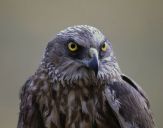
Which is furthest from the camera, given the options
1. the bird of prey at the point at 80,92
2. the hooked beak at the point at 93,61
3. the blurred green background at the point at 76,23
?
the blurred green background at the point at 76,23

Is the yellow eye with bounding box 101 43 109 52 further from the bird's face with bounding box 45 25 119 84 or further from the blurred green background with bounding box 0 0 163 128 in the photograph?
the blurred green background with bounding box 0 0 163 128

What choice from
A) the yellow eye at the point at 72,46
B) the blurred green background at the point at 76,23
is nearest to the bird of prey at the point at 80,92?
the yellow eye at the point at 72,46

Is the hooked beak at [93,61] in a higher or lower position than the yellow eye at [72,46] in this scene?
lower

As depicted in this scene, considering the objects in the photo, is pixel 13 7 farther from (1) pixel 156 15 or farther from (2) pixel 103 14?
(1) pixel 156 15

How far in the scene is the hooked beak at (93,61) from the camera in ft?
8.86

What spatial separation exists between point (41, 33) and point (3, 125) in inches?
26.7

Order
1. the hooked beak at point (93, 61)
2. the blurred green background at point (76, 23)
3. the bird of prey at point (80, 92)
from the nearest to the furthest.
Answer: the hooked beak at point (93, 61)
the bird of prey at point (80, 92)
the blurred green background at point (76, 23)

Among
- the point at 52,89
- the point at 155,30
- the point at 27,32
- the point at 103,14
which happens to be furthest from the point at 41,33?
the point at 52,89

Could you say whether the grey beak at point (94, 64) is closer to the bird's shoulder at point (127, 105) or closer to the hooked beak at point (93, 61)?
the hooked beak at point (93, 61)

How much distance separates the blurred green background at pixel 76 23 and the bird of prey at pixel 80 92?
52.4 inches

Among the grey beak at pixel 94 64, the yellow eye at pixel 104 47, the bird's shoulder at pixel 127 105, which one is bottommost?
the bird's shoulder at pixel 127 105

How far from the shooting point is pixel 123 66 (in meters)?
4.32

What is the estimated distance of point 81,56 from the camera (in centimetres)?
279

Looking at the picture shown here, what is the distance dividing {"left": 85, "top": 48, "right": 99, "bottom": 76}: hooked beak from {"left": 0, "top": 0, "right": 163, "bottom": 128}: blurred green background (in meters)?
1.57
